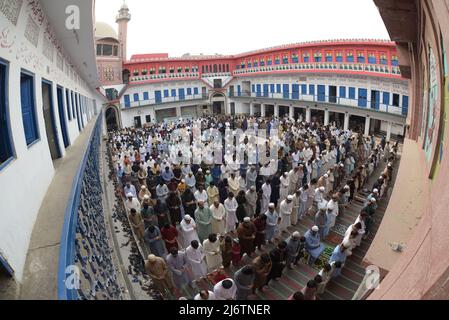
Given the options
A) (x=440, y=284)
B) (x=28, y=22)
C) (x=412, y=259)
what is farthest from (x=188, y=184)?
(x=440, y=284)

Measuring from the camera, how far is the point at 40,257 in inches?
99.0

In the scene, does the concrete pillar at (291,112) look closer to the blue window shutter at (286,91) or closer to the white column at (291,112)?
the white column at (291,112)

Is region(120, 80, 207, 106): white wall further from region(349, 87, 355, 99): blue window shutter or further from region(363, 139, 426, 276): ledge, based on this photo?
region(363, 139, 426, 276): ledge

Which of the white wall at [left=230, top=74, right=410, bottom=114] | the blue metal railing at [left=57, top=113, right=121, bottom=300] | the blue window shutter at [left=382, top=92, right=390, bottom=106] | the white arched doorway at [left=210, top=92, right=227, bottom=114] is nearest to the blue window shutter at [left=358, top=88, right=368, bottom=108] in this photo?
the white wall at [left=230, top=74, right=410, bottom=114]

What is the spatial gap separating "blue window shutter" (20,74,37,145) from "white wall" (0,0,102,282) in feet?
0.22

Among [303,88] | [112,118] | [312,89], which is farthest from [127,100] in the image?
[312,89]

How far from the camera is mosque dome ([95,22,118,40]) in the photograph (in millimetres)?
26273

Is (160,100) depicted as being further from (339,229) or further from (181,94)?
(339,229)

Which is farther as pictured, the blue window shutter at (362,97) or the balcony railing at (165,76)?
the balcony railing at (165,76)

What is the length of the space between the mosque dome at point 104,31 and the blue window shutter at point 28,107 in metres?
25.7

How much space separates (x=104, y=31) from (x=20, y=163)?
95.1 ft

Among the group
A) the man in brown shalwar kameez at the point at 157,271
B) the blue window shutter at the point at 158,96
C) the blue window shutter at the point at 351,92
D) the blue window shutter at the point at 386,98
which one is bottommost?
the man in brown shalwar kameez at the point at 157,271

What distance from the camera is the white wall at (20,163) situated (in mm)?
2367

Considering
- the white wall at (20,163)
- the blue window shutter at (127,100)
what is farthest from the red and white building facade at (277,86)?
the white wall at (20,163)
